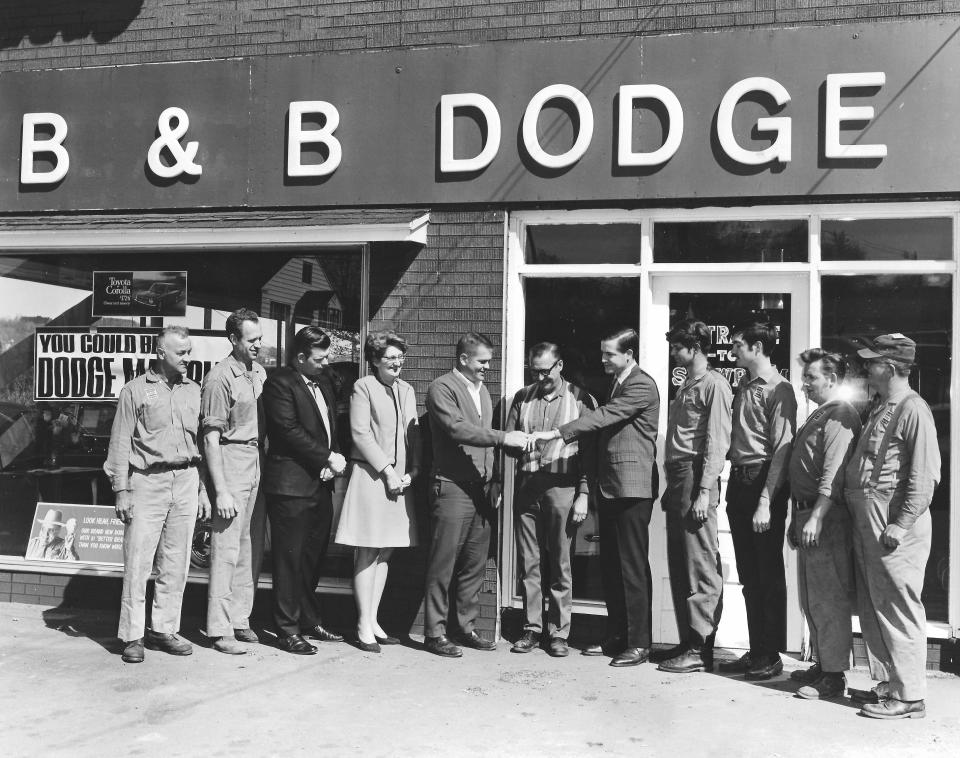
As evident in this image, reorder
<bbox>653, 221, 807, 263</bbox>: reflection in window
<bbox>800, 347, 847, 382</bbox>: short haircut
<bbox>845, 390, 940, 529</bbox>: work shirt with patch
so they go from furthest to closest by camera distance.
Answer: <bbox>653, 221, 807, 263</bbox>: reflection in window
<bbox>800, 347, 847, 382</bbox>: short haircut
<bbox>845, 390, 940, 529</bbox>: work shirt with patch

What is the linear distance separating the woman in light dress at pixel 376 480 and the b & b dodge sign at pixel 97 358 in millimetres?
1615

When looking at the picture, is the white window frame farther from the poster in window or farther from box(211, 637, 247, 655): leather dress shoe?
the poster in window

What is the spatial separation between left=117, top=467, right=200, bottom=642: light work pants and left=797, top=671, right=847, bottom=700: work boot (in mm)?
3851

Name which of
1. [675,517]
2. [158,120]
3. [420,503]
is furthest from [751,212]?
[158,120]

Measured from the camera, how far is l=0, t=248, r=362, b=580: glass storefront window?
306 inches

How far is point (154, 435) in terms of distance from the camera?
6645 millimetres

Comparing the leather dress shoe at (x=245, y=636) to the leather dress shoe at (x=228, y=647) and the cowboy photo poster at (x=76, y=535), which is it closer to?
the leather dress shoe at (x=228, y=647)

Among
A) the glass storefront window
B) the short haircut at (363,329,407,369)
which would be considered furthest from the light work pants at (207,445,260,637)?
the short haircut at (363,329,407,369)

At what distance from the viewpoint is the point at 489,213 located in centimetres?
739

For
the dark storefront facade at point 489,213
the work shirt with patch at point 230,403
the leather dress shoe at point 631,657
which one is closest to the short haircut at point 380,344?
the dark storefront facade at point 489,213

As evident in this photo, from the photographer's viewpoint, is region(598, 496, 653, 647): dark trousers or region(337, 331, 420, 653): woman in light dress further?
region(337, 331, 420, 653): woman in light dress

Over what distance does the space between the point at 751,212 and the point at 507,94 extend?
1.84 metres

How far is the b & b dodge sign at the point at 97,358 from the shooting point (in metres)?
8.02

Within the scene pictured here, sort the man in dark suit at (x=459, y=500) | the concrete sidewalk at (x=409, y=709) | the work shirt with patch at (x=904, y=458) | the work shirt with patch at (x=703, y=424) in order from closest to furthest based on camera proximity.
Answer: the concrete sidewalk at (x=409, y=709) < the work shirt with patch at (x=904, y=458) < the work shirt with patch at (x=703, y=424) < the man in dark suit at (x=459, y=500)
